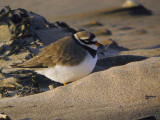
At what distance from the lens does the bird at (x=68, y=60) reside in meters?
4.55

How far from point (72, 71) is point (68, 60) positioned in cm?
19

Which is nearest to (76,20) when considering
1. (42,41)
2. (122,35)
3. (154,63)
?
(122,35)

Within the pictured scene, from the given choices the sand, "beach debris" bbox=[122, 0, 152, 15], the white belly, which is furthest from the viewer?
"beach debris" bbox=[122, 0, 152, 15]

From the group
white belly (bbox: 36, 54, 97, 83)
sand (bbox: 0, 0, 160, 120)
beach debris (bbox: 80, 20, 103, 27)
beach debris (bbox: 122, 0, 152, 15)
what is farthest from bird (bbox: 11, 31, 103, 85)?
beach debris (bbox: 122, 0, 152, 15)

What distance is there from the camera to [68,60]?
4.62m

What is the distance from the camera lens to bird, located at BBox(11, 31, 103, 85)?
4551mm

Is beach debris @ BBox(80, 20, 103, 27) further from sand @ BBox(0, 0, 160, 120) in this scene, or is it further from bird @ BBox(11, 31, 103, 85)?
bird @ BBox(11, 31, 103, 85)

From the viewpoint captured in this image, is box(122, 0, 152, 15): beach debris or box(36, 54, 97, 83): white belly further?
box(122, 0, 152, 15): beach debris

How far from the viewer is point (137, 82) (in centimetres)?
392

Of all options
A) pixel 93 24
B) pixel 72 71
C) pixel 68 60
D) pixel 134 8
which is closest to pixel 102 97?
pixel 72 71

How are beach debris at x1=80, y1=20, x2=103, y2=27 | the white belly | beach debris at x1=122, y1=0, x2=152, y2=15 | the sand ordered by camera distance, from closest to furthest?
the sand < the white belly < beach debris at x1=80, y1=20, x2=103, y2=27 < beach debris at x1=122, y1=0, x2=152, y2=15

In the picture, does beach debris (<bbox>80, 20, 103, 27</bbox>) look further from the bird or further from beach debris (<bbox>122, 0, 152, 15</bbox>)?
the bird

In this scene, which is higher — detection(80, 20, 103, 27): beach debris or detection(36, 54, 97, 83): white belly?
detection(36, 54, 97, 83): white belly

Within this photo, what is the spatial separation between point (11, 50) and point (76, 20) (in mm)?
5901
